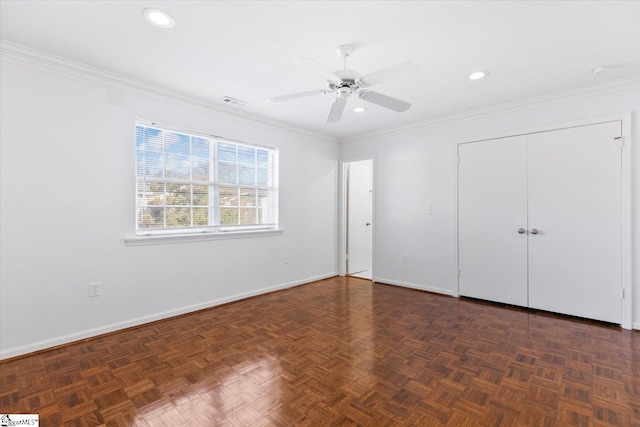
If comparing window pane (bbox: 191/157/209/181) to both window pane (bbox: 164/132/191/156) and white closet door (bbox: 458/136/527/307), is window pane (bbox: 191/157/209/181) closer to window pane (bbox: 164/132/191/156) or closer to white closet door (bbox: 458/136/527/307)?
window pane (bbox: 164/132/191/156)

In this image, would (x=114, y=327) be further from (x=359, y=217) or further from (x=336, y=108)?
(x=359, y=217)

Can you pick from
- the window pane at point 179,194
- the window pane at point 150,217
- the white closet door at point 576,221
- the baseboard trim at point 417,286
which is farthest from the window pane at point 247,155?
the white closet door at point 576,221

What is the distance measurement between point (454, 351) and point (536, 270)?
1802 mm

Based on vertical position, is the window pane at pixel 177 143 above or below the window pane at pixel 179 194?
above

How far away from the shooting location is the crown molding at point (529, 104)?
308 centimetres

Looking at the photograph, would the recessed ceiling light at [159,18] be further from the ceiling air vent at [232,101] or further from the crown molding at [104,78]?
the ceiling air vent at [232,101]

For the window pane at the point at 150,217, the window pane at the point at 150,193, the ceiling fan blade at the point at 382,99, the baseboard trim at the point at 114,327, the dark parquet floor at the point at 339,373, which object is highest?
the ceiling fan blade at the point at 382,99

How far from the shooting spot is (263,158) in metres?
4.46

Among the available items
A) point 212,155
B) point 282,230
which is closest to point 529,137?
point 282,230

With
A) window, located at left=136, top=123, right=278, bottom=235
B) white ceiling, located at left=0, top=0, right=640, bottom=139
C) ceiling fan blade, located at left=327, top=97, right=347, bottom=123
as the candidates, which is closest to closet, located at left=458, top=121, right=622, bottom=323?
white ceiling, located at left=0, top=0, right=640, bottom=139

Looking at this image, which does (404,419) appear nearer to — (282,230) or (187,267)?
(187,267)

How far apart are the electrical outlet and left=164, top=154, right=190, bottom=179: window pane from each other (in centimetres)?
127

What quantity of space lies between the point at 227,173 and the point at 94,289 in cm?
189

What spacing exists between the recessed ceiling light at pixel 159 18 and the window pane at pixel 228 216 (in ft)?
7.20
